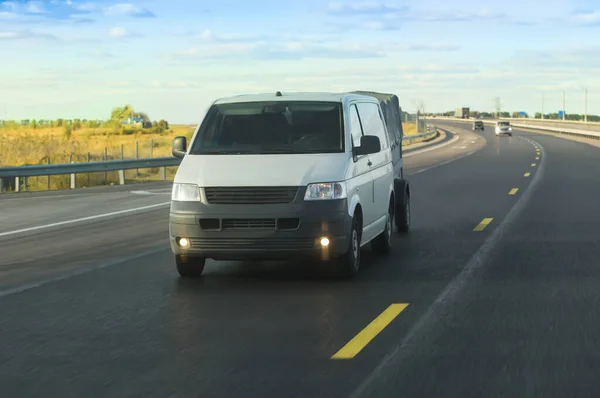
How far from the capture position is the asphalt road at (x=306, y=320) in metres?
6.33

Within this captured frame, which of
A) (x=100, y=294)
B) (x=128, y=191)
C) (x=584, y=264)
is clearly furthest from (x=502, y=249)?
(x=128, y=191)

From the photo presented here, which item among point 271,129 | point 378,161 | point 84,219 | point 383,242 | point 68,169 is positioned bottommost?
point 84,219

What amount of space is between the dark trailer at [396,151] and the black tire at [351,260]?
4.20 m

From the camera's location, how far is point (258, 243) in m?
10.1

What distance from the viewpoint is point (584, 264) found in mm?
11781

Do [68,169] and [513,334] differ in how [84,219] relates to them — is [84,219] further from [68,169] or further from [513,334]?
[513,334]

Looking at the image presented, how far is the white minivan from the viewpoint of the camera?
1012cm

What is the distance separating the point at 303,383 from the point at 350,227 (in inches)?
167

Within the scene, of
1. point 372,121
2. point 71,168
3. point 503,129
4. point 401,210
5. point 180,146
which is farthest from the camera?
point 503,129

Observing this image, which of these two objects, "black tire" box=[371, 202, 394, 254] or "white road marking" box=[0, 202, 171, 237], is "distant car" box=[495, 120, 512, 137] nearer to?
"white road marking" box=[0, 202, 171, 237]

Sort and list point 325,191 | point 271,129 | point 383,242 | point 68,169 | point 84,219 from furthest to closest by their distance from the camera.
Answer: point 68,169 → point 84,219 → point 383,242 → point 271,129 → point 325,191

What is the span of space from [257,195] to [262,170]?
302mm

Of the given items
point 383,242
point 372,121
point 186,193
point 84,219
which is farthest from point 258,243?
point 84,219

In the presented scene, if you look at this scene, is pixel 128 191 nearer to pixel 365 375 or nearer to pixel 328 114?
pixel 328 114
